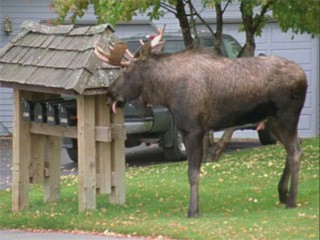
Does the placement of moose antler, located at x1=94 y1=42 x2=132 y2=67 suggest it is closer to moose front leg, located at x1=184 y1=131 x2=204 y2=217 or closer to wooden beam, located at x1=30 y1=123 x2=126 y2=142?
wooden beam, located at x1=30 y1=123 x2=126 y2=142

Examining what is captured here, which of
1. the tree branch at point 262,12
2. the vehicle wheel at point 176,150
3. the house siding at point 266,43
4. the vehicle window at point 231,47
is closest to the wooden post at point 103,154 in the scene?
the tree branch at point 262,12

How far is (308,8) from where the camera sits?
13.9 metres

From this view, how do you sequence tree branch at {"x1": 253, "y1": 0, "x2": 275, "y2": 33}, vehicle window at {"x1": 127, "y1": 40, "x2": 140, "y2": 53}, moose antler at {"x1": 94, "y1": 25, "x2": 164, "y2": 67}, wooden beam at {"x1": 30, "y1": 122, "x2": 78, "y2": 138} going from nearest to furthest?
moose antler at {"x1": 94, "y1": 25, "x2": 164, "y2": 67} < wooden beam at {"x1": 30, "y1": 122, "x2": 78, "y2": 138} < tree branch at {"x1": 253, "y1": 0, "x2": 275, "y2": 33} < vehicle window at {"x1": 127, "y1": 40, "x2": 140, "y2": 53}

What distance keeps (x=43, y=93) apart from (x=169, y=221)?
2.76 meters

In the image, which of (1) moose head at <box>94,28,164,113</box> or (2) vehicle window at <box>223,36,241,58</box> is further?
(2) vehicle window at <box>223,36,241,58</box>

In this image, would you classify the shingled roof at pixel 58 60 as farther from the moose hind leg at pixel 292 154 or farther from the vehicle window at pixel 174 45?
the vehicle window at pixel 174 45

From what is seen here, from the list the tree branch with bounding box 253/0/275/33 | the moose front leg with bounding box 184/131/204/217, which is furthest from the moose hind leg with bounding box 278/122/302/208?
the tree branch with bounding box 253/0/275/33

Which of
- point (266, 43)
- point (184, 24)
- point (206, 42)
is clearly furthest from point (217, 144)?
point (266, 43)

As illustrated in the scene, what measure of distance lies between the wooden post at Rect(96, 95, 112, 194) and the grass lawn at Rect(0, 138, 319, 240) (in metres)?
0.30

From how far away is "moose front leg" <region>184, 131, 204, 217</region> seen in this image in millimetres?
11008

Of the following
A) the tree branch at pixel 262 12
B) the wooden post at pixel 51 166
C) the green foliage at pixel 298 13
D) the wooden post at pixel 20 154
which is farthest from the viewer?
the tree branch at pixel 262 12

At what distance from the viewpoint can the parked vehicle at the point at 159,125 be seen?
16.7 m

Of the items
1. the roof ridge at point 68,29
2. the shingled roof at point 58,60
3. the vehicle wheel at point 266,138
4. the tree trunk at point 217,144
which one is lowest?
the vehicle wheel at point 266,138

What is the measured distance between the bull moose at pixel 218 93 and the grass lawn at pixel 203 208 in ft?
1.62
